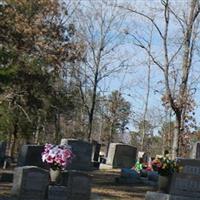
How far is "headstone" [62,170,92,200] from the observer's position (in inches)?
588

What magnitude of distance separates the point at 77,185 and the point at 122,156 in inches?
725

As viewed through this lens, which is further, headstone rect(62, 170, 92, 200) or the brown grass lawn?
the brown grass lawn

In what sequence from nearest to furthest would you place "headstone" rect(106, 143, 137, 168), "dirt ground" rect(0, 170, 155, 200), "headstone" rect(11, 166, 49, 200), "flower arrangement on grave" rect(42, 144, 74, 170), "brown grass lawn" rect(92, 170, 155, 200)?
"headstone" rect(11, 166, 49, 200) < "flower arrangement on grave" rect(42, 144, 74, 170) < "dirt ground" rect(0, 170, 155, 200) < "brown grass lawn" rect(92, 170, 155, 200) < "headstone" rect(106, 143, 137, 168)

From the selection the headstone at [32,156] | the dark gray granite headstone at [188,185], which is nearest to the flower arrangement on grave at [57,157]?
the dark gray granite headstone at [188,185]

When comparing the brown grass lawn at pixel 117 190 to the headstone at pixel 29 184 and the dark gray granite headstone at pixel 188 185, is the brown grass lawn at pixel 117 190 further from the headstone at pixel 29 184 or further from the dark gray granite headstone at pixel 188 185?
the headstone at pixel 29 184

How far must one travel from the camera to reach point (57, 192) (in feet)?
48.2

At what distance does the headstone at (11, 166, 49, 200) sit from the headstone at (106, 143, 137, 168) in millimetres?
18652

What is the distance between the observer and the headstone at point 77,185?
14930 mm

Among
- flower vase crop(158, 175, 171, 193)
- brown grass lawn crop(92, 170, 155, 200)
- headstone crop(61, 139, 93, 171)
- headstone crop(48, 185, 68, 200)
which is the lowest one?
headstone crop(48, 185, 68, 200)

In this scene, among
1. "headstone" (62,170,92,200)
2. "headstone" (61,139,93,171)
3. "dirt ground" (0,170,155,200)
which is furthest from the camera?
"headstone" (61,139,93,171)

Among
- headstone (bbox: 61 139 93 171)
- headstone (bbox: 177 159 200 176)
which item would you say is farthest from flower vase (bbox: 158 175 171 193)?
headstone (bbox: 61 139 93 171)

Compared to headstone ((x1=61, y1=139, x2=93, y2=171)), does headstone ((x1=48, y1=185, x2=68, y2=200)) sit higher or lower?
lower

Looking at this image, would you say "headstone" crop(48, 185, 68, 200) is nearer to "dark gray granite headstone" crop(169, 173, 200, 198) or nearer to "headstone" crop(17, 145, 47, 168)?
"dark gray granite headstone" crop(169, 173, 200, 198)

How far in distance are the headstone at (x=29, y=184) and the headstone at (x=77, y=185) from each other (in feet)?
2.82
